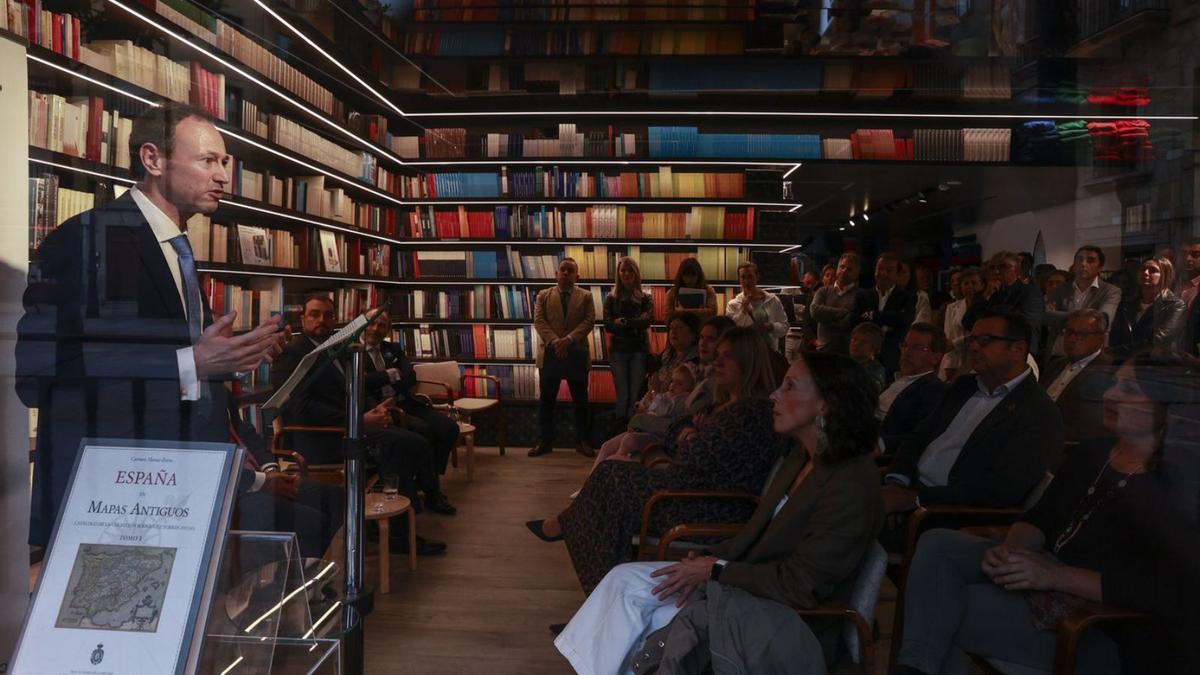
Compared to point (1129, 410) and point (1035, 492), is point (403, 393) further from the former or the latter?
point (1129, 410)

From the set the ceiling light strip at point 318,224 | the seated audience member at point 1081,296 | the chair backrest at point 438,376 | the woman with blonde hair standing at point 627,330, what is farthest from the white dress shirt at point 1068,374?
the chair backrest at point 438,376

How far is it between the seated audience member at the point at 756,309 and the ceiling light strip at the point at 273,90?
2.60 m

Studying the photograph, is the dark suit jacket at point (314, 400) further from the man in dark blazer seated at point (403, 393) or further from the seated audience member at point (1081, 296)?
the seated audience member at point (1081, 296)

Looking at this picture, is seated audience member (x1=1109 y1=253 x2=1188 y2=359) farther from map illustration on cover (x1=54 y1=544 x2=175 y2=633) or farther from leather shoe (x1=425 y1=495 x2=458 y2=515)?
leather shoe (x1=425 y1=495 x2=458 y2=515)

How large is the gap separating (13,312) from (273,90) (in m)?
1.51

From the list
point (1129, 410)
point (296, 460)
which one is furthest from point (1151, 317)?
point (296, 460)

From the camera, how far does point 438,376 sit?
612 centimetres

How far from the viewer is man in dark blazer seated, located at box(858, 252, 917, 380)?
4.71 metres

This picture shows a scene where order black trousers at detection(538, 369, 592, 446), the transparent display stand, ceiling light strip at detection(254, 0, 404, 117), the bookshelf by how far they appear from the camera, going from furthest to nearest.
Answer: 1. black trousers at detection(538, 369, 592, 446)
2. ceiling light strip at detection(254, 0, 404, 117)
3. the bookshelf
4. the transparent display stand

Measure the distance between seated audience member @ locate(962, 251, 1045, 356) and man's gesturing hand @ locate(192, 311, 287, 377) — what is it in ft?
9.92

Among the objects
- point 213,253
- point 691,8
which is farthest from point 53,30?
point 691,8

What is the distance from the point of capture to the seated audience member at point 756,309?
18.7 ft

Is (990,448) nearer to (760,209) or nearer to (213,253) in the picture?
(213,253)

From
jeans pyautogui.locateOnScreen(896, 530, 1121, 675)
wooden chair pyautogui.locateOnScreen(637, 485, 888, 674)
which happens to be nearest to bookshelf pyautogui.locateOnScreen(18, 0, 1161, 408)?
wooden chair pyautogui.locateOnScreen(637, 485, 888, 674)
